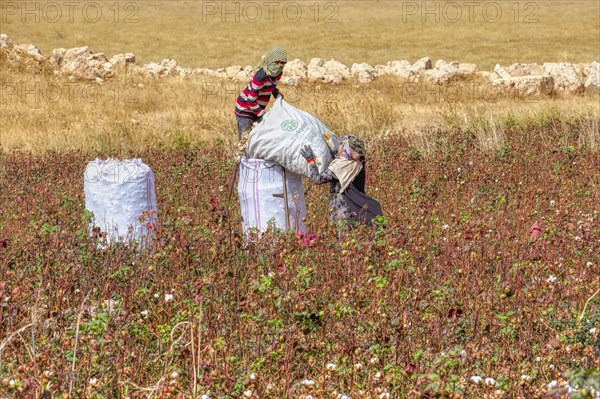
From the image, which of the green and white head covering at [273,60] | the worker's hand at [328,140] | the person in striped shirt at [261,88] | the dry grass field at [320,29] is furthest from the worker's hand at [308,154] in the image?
the dry grass field at [320,29]

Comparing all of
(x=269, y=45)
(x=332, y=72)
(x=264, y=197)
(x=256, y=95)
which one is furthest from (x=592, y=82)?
(x=264, y=197)

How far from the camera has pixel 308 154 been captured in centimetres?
662

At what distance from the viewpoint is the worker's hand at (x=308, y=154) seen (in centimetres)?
662

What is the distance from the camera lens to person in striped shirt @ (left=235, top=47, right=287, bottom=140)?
8570mm

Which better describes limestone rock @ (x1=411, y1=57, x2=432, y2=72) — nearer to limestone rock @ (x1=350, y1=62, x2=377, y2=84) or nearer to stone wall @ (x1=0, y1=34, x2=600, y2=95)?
stone wall @ (x1=0, y1=34, x2=600, y2=95)

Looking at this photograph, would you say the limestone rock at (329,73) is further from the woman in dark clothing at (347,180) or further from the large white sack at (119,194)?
the large white sack at (119,194)

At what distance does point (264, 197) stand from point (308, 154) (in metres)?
0.49

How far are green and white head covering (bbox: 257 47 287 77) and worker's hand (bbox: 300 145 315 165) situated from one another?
2120 millimetres

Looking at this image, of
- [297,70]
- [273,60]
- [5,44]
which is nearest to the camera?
[273,60]

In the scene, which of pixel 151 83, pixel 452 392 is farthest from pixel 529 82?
pixel 452 392

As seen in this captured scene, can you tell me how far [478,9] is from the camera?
46656 millimetres

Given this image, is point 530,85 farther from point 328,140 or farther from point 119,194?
point 119,194

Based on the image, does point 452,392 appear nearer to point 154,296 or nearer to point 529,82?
point 154,296

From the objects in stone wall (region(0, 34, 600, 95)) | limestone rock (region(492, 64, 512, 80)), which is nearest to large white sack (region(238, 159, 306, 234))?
stone wall (region(0, 34, 600, 95))
